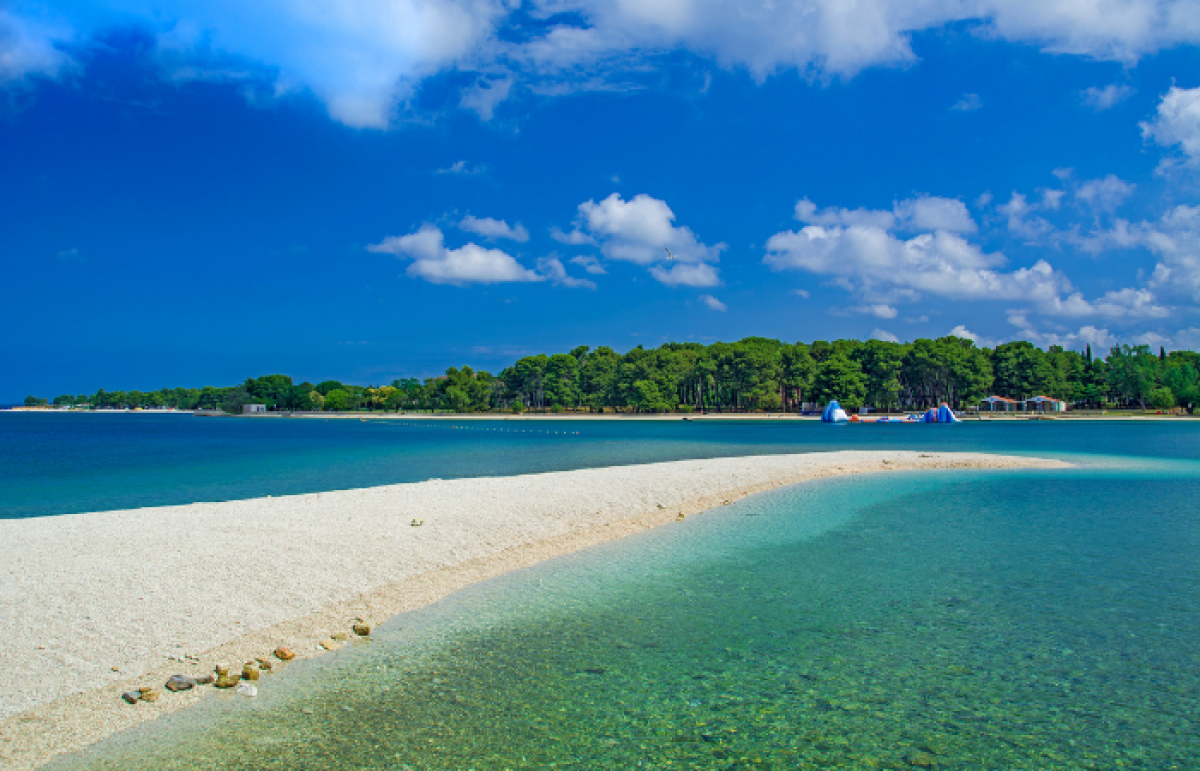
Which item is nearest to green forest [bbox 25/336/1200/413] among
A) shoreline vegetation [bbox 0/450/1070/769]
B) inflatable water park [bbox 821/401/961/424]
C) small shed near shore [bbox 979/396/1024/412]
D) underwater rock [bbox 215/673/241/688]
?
small shed near shore [bbox 979/396/1024/412]

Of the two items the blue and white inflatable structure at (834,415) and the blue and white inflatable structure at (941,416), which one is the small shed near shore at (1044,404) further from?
the blue and white inflatable structure at (834,415)

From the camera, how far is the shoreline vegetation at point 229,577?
25.0 feet

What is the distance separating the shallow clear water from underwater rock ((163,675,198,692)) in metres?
0.44

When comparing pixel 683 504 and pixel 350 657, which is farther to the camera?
pixel 683 504

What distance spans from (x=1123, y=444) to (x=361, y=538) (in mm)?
65038

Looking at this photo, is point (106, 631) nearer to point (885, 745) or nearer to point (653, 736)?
point (653, 736)

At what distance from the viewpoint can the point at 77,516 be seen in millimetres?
18469

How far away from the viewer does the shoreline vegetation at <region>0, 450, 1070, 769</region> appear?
25.0ft

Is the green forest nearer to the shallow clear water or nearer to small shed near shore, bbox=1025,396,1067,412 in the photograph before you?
small shed near shore, bbox=1025,396,1067,412

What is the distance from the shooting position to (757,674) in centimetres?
863

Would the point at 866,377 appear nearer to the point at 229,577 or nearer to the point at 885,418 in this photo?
the point at 885,418

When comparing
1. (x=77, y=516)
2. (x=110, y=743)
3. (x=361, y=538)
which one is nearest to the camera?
(x=110, y=743)

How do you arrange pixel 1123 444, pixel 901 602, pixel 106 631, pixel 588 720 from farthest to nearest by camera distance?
1. pixel 1123 444
2. pixel 901 602
3. pixel 106 631
4. pixel 588 720


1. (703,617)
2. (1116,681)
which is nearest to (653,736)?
(703,617)
